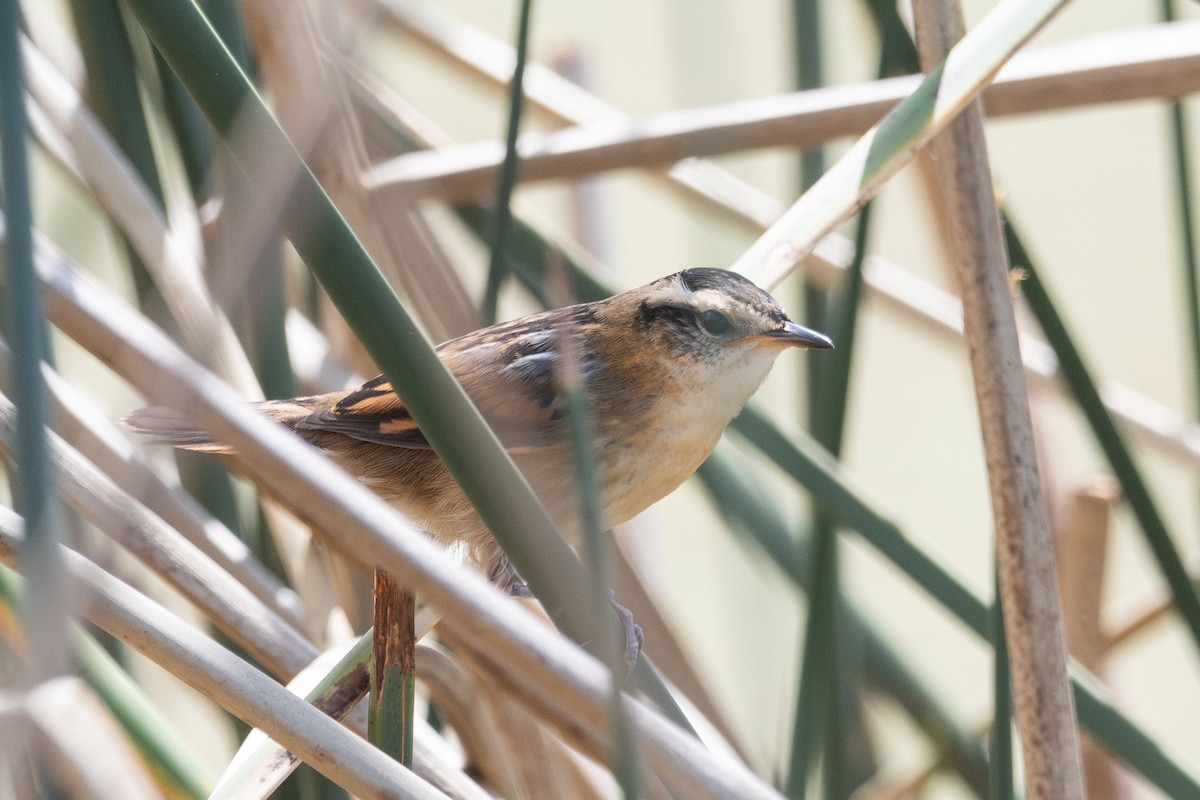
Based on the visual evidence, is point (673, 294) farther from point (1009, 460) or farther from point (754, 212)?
point (754, 212)

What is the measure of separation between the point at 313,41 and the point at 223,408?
689mm

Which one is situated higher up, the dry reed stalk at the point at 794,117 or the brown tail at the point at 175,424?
the dry reed stalk at the point at 794,117

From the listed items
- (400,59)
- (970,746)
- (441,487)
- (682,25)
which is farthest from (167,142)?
(970,746)

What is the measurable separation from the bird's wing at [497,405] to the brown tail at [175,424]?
42 mm

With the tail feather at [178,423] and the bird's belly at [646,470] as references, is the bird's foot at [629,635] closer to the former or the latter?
the bird's belly at [646,470]

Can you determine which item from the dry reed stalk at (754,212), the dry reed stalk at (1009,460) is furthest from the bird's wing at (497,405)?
the dry reed stalk at (754,212)

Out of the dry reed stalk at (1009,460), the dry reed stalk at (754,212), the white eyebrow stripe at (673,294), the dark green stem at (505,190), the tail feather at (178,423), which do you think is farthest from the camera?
the dry reed stalk at (754,212)

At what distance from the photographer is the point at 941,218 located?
198cm

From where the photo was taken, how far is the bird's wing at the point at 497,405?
1.57 m

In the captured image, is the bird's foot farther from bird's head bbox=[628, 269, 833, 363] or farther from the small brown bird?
bird's head bbox=[628, 269, 833, 363]

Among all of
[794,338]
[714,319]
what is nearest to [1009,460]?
[794,338]

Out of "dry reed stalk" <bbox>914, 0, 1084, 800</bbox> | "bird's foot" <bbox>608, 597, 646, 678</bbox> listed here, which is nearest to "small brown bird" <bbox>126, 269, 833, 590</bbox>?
"bird's foot" <bbox>608, 597, 646, 678</bbox>

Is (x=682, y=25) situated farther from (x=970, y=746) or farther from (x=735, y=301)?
(x=970, y=746)

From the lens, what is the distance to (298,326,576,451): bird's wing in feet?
5.15
